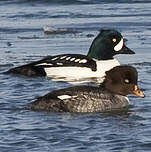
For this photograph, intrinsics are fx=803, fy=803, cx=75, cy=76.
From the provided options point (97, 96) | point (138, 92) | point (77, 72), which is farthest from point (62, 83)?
point (97, 96)

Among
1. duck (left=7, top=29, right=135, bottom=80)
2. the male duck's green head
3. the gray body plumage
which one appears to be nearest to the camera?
the gray body plumage

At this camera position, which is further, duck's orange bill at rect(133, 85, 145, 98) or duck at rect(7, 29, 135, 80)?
duck at rect(7, 29, 135, 80)

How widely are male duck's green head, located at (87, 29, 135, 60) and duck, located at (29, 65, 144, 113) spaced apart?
4003 mm

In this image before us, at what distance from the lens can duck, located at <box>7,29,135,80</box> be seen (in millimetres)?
15211

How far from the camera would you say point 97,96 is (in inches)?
449

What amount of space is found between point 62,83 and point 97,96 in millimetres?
2800

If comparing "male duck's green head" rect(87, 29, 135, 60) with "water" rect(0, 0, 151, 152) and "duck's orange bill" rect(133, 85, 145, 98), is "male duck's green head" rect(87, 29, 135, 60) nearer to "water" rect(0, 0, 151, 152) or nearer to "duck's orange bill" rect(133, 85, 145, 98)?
"water" rect(0, 0, 151, 152)

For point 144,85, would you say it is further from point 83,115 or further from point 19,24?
point 19,24

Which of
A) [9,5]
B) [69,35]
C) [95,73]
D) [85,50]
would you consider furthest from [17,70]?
[9,5]

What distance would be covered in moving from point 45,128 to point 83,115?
1108 millimetres

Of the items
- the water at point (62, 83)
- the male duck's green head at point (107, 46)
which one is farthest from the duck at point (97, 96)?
the male duck's green head at point (107, 46)

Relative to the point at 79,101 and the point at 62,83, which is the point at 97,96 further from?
the point at 62,83

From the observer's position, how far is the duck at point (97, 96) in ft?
36.6

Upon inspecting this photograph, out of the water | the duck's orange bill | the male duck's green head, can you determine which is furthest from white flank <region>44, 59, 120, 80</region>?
the duck's orange bill
